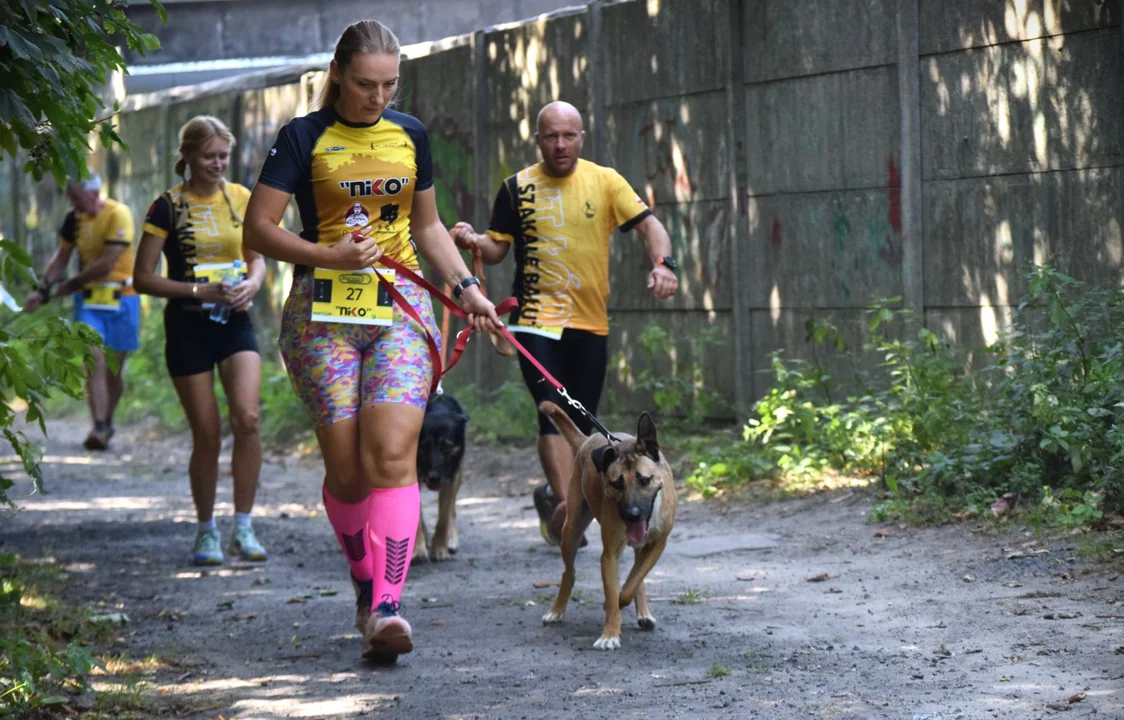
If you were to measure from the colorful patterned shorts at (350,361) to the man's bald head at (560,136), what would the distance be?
1.99 metres

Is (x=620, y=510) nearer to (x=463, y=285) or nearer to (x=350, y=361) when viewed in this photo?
(x=463, y=285)

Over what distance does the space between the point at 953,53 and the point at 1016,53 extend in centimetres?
42

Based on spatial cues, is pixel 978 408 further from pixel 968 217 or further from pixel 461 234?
pixel 461 234

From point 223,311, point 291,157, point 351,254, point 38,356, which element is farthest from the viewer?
point 223,311

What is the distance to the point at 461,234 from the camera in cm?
684

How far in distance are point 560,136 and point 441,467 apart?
1845 millimetres

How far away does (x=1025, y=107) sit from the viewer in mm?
7609

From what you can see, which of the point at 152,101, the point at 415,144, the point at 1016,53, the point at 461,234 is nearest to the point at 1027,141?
the point at 1016,53

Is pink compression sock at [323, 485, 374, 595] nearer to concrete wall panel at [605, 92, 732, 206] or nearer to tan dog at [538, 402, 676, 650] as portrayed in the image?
tan dog at [538, 402, 676, 650]

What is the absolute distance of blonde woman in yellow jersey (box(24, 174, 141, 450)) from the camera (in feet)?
38.3

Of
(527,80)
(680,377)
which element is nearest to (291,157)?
(680,377)

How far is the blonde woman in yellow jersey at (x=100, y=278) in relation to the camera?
1167 cm

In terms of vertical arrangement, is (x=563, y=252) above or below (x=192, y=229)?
below

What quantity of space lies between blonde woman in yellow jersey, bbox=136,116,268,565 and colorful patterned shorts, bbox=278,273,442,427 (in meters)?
2.20
